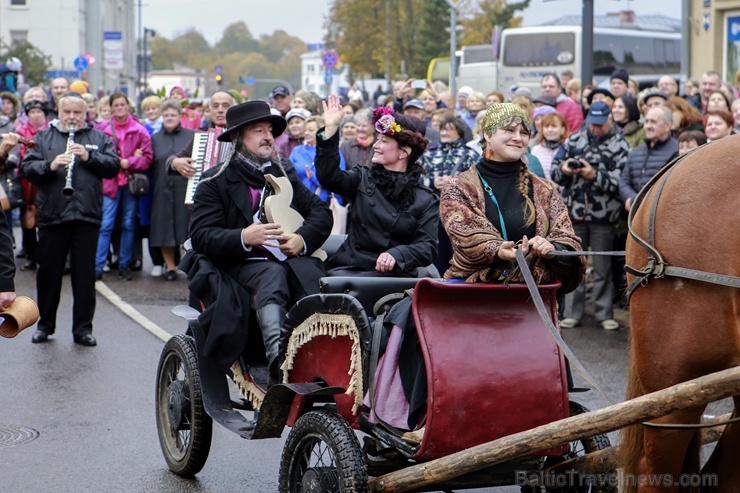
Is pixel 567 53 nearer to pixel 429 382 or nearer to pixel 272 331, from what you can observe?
A: pixel 272 331

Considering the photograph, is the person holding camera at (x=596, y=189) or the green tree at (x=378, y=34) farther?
the green tree at (x=378, y=34)

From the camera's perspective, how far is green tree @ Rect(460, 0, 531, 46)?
210 feet

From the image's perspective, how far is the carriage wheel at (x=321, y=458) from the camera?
5.10 metres

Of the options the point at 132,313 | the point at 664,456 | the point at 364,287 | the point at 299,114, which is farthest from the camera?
the point at 299,114

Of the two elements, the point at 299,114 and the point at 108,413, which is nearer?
the point at 108,413

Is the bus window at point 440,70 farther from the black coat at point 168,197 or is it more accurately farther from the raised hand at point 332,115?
the raised hand at point 332,115

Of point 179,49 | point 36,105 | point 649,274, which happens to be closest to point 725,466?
point 649,274

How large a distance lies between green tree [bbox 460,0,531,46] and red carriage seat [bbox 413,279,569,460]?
59394mm

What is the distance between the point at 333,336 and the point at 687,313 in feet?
5.43

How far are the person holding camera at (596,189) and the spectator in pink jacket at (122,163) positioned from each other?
5638 millimetres

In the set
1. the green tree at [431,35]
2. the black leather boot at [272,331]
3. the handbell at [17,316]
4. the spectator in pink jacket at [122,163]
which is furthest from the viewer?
the green tree at [431,35]

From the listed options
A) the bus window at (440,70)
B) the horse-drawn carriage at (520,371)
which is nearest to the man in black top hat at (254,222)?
the horse-drawn carriage at (520,371)

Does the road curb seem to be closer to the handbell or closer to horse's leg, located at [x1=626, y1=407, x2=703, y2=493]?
the handbell

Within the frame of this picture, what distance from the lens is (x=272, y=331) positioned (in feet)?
20.5
